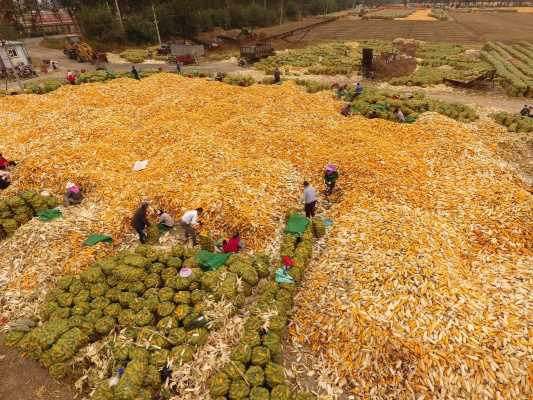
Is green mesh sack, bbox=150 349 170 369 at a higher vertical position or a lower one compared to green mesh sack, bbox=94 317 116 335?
lower

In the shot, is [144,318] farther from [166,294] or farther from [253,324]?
[253,324]

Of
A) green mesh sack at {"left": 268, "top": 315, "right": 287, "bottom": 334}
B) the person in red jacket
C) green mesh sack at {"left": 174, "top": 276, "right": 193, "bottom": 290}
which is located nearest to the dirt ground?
green mesh sack at {"left": 174, "top": 276, "right": 193, "bottom": 290}

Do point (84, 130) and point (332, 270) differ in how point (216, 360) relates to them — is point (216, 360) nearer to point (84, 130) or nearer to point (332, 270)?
point (332, 270)

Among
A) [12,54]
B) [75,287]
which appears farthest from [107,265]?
[12,54]

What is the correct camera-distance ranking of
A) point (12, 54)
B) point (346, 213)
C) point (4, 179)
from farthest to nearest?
point (12, 54), point (4, 179), point (346, 213)

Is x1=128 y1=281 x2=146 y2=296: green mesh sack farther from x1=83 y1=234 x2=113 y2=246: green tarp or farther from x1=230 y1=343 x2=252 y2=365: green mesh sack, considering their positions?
x1=230 y1=343 x2=252 y2=365: green mesh sack

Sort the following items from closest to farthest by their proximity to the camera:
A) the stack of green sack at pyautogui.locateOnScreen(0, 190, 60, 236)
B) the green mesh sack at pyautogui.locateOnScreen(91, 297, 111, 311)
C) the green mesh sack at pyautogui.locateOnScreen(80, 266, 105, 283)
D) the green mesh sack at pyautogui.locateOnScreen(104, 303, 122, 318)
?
the green mesh sack at pyautogui.locateOnScreen(104, 303, 122, 318) < the green mesh sack at pyautogui.locateOnScreen(91, 297, 111, 311) < the green mesh sack at pyautogui.locateOnScreen(80, 266, 105, 283) < the stack of green sack at pyautogui.locateOnScreen(0, 190, 60, 236)
